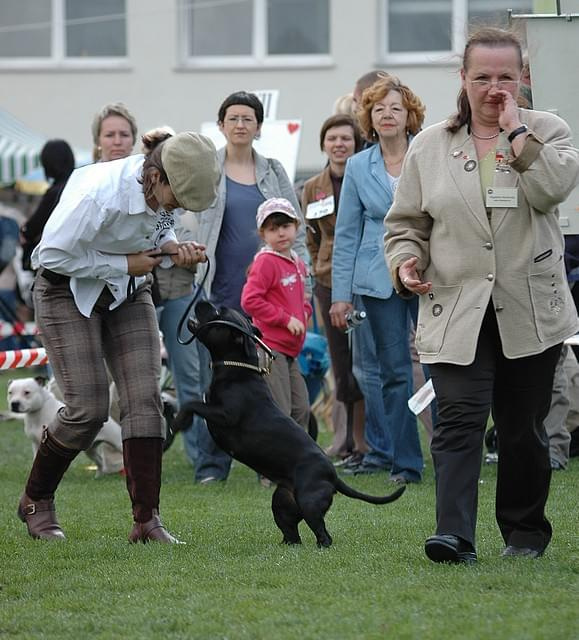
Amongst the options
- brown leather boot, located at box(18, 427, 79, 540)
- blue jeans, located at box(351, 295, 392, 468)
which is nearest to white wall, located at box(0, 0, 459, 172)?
blue jeans, located at box(351, 295, 392, 468)

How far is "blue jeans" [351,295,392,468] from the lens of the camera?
8.41m

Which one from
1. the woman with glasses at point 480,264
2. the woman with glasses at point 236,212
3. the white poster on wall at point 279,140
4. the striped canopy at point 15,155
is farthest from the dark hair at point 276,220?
the striped canopy at point 15,155

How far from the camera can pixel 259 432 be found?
583 cm

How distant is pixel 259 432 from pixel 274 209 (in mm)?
2133

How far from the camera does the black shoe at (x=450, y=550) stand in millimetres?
4805

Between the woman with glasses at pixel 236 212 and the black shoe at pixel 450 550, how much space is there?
3.39m

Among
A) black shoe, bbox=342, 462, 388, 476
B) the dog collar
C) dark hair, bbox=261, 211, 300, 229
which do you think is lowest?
black shoe, bbox=342, 462, 388, 476

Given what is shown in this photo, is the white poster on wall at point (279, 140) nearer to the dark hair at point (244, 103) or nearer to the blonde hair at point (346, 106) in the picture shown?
the blonde hair at point (346, 106)

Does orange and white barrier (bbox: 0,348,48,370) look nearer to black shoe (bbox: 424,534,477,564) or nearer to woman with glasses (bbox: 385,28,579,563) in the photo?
woman with glasses (bbox: 385,28,579,563)

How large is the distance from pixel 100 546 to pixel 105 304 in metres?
1.02

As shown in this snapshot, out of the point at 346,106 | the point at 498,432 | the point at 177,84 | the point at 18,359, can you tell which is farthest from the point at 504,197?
the point at 177,84

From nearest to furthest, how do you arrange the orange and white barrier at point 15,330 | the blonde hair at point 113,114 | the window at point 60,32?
the blonde hair at point 113,114 < the orange and white barrier at point 15,330 < the window at point 60,32

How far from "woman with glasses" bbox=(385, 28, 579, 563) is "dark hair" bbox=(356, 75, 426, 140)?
2.85m

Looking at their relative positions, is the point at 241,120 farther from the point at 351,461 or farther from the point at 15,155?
the point at 15,155
